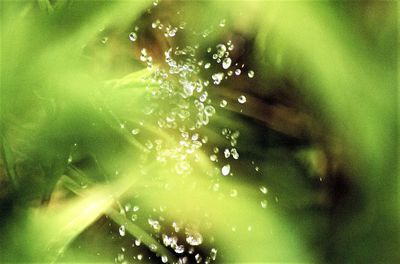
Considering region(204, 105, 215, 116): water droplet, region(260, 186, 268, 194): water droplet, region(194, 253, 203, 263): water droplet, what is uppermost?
region(204, 105, 215, 116): water droplet

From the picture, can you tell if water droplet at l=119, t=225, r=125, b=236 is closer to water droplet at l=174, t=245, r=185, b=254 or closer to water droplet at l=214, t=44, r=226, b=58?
water droplet at l=174, t=245, r=185, b=254

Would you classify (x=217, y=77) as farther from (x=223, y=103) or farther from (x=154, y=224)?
(x=154, y=224)

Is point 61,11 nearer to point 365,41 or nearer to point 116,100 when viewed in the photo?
point 116,100

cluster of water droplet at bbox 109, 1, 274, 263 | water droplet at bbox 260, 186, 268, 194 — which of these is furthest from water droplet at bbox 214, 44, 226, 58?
water droplet at bbox 260, 186, 268, 194

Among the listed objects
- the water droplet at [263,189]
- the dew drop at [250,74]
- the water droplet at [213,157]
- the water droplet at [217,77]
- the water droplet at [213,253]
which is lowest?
the water droplet at [213,253]

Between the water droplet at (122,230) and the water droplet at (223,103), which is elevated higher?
the water droplet at (223,103)

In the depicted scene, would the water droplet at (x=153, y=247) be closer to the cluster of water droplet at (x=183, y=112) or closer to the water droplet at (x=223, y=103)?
the cluster of water droplet at (x=183, y=112)

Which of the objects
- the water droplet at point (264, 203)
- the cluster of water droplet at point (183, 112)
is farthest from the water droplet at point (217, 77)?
the water droplet at point (264, 203)

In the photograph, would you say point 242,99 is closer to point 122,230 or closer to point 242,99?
point 242,99

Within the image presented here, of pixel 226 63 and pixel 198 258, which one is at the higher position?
pixel 226 63

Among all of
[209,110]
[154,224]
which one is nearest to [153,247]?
[154,224]

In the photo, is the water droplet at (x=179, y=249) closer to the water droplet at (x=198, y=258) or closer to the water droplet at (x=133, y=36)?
the water droplet at (x=198, y=258)
